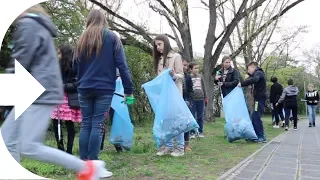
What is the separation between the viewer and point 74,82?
586 centimetres

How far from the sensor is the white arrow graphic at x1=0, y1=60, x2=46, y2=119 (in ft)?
10.9

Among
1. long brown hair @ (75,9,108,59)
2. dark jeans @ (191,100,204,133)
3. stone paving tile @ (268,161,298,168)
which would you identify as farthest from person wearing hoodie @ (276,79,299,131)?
long brown hair @ (75,9,108,59)

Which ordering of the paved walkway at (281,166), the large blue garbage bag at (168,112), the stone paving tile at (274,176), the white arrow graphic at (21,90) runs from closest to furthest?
the white arrow graphic at (21,90)
the stone paving tile at (274,176)
the paved walkway at (281,166)
the large blue garbage bag at (168,112)

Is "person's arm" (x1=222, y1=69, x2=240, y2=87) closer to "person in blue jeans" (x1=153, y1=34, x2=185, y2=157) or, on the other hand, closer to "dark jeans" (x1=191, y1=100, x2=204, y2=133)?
"dark jeans" (x1=191, y1=100, x2=204, y2=133)

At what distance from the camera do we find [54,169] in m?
4.89

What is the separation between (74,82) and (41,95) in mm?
2535

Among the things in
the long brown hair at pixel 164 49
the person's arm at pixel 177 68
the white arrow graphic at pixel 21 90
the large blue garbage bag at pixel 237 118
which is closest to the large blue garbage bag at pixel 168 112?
the person's arm at pixel 177 68

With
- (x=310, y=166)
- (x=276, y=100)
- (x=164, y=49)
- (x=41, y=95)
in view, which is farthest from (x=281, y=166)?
(x=276, y=100)

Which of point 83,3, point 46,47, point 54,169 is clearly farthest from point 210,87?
point 46,47

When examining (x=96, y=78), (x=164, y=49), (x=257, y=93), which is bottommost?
(x=257, y=93)

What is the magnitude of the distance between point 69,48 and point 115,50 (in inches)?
69.9

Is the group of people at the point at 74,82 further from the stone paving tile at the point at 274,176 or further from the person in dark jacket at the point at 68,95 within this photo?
the stone paving tile at the point at 274,176

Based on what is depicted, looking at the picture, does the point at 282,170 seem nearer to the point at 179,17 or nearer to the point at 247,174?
the point at 247,174

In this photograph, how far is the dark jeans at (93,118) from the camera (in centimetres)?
442
